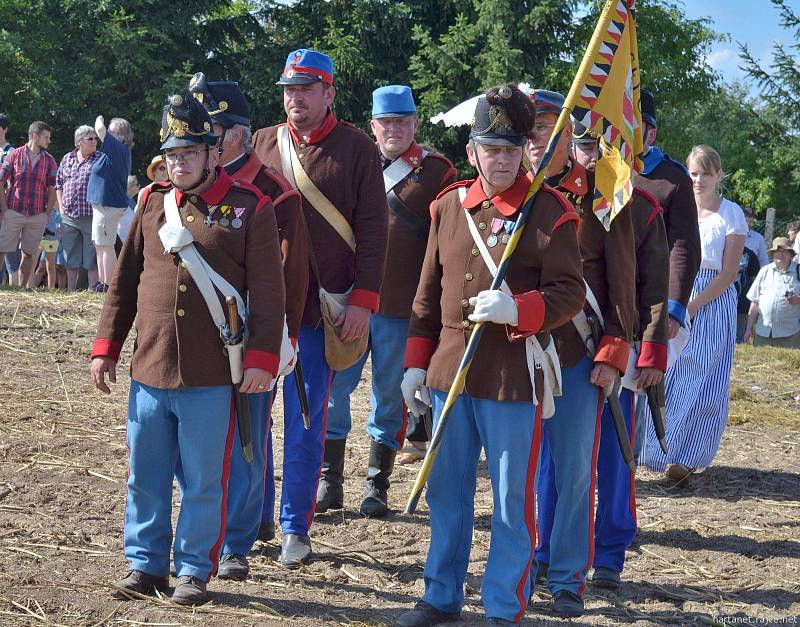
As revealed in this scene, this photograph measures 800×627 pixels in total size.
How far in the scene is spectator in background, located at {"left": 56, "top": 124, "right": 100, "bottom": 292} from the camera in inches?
543

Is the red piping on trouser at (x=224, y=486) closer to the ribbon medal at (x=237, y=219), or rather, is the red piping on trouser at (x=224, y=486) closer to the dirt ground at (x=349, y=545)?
the dirt ground at (x=349, y=545)

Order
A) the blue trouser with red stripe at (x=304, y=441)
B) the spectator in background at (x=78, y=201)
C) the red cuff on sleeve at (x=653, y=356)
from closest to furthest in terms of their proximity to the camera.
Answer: the red cuff on sleeve at (x=653, y=356) → the blue trouser with red stripe at (x=304, y=441) → the spectator in background at (x=78, y=201)

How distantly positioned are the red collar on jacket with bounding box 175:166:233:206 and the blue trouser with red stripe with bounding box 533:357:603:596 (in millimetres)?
1574

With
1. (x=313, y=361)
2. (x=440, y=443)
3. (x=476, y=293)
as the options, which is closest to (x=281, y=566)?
(x=313, y=361)

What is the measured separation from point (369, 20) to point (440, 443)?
27.1 meters

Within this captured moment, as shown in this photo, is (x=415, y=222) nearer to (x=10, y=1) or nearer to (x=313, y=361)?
(x=313, y=361)

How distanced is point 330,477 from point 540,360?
221cm

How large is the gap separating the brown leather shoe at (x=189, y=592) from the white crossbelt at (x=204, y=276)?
81 cm

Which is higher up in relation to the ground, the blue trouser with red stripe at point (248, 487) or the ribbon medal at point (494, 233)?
the ribbon medal at point (494, 233)

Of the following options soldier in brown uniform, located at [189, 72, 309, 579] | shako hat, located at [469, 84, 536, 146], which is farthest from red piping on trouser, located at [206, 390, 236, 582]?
shako hat, located at [469, 84, 536, 146]

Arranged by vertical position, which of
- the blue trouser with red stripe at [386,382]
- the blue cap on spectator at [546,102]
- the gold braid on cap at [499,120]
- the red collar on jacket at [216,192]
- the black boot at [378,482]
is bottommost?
the black boot at [378,482]

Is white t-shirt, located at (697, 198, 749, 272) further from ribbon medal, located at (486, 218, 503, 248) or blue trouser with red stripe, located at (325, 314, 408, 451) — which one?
ribbon medal, located at (486, 218, 503, 248)

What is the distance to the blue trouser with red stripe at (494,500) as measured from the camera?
442cm

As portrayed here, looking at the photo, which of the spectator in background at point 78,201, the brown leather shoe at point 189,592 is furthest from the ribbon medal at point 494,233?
the spectator in background at point 78,201
